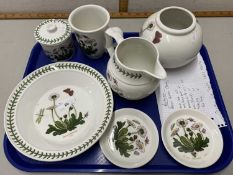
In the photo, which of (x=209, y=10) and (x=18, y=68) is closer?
(x=18, y=68)

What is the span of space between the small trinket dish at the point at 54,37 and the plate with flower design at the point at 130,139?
24 cm

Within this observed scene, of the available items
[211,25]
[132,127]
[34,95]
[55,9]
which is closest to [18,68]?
[34,95]

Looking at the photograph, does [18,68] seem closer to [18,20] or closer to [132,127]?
[18,20]

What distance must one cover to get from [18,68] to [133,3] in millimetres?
476

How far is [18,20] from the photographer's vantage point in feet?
3.20

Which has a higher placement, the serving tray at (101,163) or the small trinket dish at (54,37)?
the small trinket dish at (54,37)

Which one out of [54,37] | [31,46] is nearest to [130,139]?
[54,37]

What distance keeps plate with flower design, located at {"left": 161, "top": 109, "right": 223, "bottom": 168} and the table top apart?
13 centimetres

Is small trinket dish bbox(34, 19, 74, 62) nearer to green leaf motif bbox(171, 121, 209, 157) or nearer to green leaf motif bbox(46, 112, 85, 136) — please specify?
green leaf motif bbox(46, 112, 85, 136)

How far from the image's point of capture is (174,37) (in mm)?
625

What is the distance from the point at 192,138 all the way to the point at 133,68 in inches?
8.9

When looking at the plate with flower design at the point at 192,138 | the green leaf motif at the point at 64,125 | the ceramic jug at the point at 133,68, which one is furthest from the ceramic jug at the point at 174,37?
the green leaf motif at the point at 64,125

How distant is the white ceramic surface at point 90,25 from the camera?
0.67m

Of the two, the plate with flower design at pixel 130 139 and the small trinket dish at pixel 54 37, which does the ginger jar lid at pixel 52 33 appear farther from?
the plate with flower design at pixel 130 139
